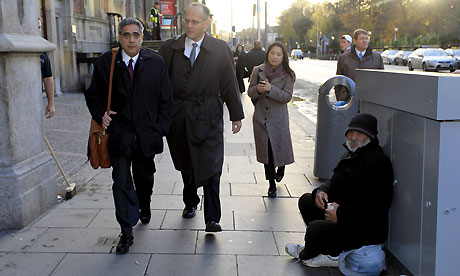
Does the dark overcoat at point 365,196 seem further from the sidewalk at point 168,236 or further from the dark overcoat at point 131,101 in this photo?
the dark overcoat at point 131,101

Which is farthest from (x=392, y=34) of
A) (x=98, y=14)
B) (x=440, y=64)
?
(x=98, y=14)

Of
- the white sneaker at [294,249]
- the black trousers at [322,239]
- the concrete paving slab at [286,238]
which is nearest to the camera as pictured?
the black trousers at [322,239]

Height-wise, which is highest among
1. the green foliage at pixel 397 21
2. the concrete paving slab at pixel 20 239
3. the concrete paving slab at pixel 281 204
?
the green foliage at pixel 397 21

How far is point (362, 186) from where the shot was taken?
11.5ft

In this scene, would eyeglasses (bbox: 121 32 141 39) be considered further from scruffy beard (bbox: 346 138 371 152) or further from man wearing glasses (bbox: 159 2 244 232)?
scruffy beard (bbox: 346 138 371 152)

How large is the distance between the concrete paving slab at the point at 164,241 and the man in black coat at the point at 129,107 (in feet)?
0.47

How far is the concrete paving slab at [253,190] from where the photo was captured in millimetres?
5816

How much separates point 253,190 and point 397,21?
6996cm

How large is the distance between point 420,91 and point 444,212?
2.33 ft

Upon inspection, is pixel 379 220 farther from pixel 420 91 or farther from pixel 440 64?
pixel 440 64

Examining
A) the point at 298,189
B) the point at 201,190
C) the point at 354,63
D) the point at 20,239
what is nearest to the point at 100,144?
the point at 20,239

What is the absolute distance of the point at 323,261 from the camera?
3.77 m

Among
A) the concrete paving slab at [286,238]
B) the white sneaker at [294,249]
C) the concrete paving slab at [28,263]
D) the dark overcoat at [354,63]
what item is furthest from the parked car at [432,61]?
the concrete paving slab at [28,263]

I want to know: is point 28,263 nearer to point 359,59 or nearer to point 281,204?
point 281,204
